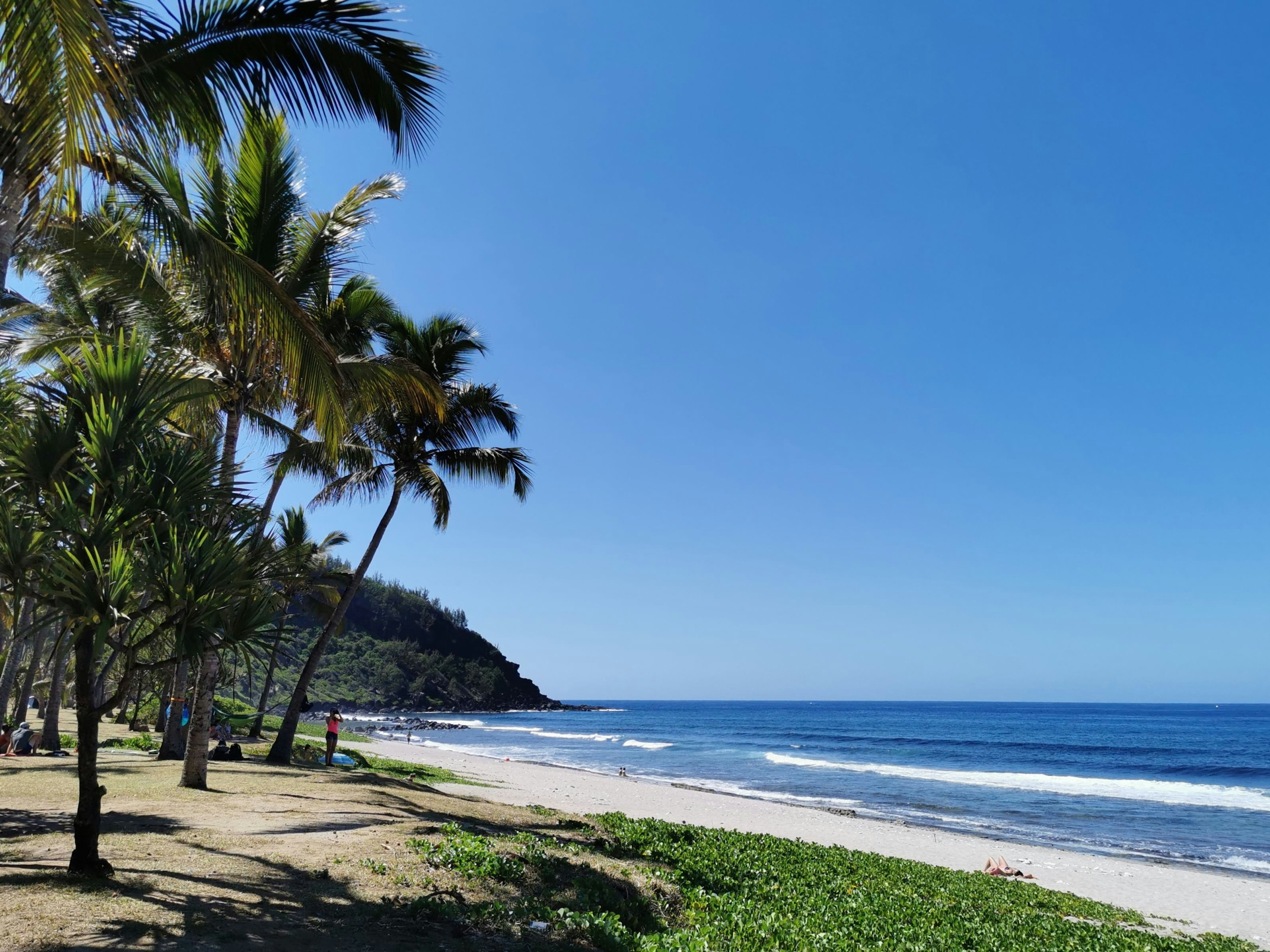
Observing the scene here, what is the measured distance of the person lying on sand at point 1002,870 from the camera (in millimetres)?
13734

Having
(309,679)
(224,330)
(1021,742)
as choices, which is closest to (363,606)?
(1021,742)

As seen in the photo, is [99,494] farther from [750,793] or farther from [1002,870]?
[750,793]

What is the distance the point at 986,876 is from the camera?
1241 centimetres

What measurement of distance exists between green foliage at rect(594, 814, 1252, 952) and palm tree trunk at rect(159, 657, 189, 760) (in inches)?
303

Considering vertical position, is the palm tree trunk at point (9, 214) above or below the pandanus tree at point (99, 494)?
above

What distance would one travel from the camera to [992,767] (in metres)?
41.9

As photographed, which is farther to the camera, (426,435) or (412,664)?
(412,664)

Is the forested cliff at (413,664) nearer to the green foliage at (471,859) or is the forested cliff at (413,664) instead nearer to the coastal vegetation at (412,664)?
the coastal vegetation at (412,664)

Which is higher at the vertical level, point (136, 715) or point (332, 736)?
point (332, 736)

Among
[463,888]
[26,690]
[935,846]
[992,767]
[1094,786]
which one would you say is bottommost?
[992,767]

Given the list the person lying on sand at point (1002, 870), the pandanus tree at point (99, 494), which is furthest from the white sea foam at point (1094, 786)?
the pandanus tree at point (99, 494)

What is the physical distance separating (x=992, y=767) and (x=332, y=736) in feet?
121

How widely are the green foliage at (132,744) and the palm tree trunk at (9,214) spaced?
47.8 ft

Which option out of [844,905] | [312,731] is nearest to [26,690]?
[844,905]
